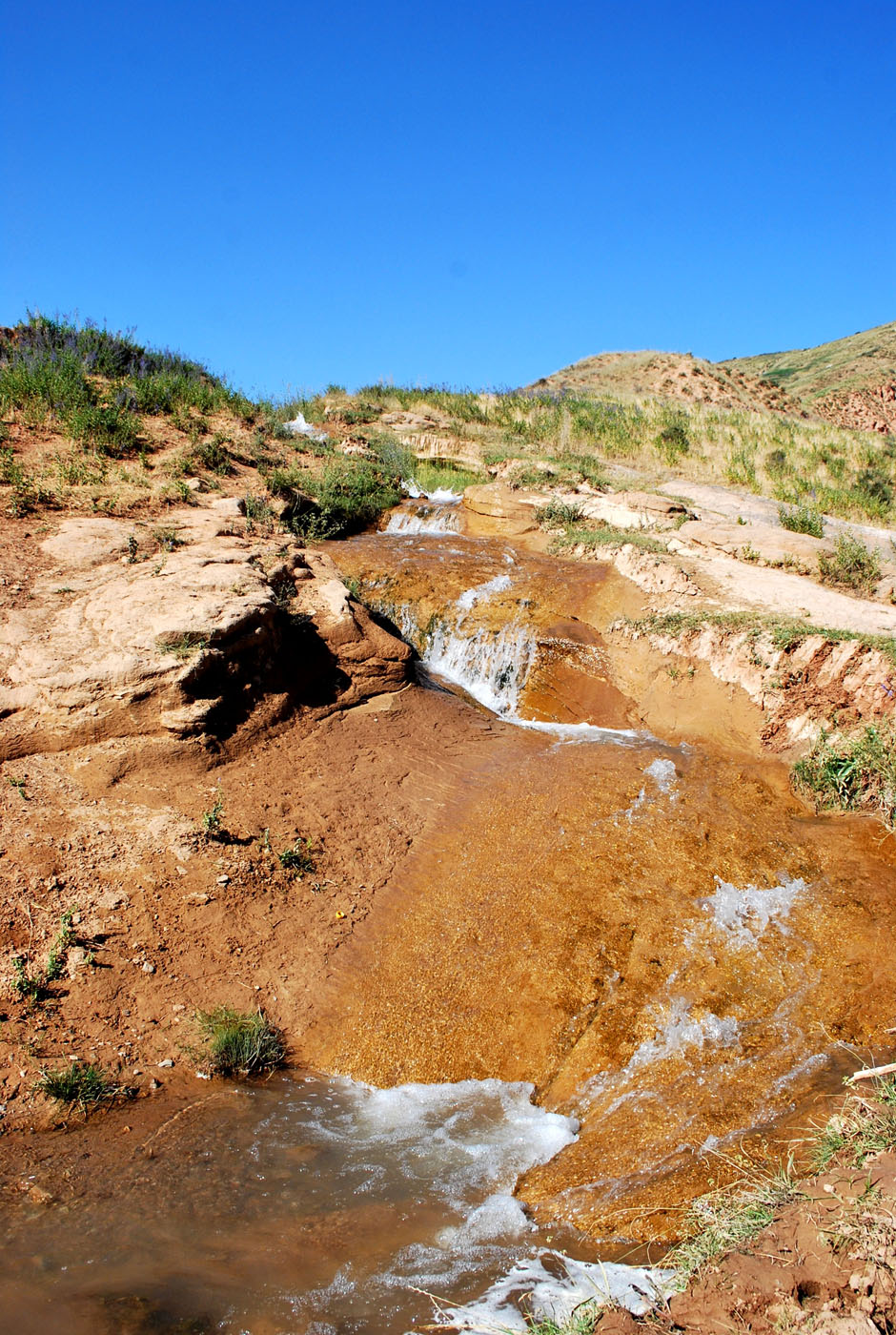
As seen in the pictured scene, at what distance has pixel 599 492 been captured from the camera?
12641 millimetres

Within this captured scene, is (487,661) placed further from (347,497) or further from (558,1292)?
(558,1292)

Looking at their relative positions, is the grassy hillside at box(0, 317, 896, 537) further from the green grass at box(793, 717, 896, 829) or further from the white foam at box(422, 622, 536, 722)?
the green grass at box(793, 717, 896, 829)

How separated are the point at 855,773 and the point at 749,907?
1790mm

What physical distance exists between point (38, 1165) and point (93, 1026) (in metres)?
0.77

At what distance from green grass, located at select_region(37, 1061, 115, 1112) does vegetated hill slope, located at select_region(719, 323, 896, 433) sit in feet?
109

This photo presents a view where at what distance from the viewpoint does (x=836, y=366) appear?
123 ft

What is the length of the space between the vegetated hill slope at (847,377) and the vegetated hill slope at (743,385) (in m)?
0.04

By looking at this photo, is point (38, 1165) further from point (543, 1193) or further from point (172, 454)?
point (172, 454)

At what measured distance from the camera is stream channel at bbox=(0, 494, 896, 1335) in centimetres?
252

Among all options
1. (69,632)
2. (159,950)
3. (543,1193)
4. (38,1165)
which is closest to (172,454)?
(69,632)

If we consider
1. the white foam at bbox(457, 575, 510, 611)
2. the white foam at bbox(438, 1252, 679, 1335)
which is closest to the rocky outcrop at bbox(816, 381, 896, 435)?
the white foam at bbox(457, 575, 510, 611)

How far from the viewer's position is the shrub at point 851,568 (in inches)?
351

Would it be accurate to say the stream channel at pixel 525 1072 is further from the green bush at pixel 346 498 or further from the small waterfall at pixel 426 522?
the small waterfall at pixel 426 522

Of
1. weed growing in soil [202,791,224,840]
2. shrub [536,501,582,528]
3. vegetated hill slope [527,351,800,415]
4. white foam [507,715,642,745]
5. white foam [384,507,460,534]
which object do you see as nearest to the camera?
weed growing in soil [202,791,224,840]
